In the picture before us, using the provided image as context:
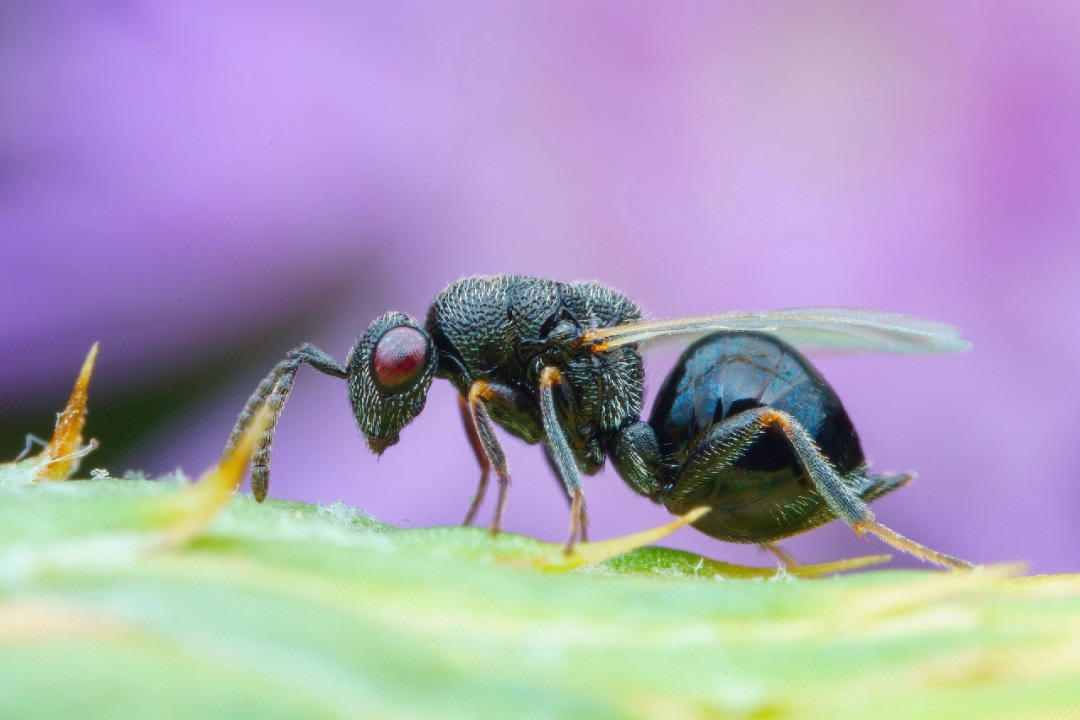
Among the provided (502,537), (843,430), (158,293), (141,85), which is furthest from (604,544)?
(141,85)

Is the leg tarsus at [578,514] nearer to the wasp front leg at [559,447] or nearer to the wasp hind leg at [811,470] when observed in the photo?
the wasp front leg at [559,447]

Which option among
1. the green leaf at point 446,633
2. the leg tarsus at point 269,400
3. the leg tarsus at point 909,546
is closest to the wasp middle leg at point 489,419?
the leg tarsus at point 269,400

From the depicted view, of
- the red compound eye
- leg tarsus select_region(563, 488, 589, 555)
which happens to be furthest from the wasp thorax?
leg tarsus select_region(563, 488, 589, 555)

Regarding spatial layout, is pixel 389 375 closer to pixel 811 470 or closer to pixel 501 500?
pixel 501 500

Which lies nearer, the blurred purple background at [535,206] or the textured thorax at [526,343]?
the textured thorax at [526,343]

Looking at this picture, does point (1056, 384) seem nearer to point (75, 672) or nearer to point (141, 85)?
point (141, 85)

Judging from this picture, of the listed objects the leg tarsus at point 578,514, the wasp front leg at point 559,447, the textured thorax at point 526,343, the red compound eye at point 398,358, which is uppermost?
the textured thorax at point 526,343
